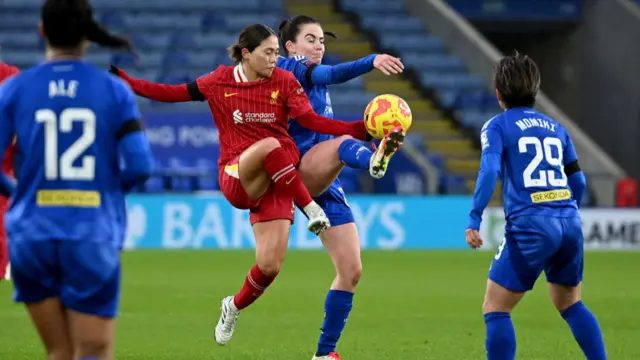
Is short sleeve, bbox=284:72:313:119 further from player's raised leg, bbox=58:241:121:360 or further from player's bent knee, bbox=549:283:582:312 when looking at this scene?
player's raised leg, bbox=58:241:121:360

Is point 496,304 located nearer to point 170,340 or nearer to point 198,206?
Answer: point 170,340

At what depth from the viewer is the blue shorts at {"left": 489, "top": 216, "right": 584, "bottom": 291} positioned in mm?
5516

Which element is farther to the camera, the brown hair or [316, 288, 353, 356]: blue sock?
[316, 288, 353, 356]: blue sock

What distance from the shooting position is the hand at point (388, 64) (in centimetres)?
637

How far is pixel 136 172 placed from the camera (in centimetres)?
423

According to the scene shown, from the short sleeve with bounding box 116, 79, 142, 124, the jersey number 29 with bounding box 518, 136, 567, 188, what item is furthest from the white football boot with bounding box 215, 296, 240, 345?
the short sleeve with bounding box 116, 79, 142, 124

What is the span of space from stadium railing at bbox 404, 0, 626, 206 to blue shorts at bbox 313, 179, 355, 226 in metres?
15.2

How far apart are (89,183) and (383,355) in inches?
138

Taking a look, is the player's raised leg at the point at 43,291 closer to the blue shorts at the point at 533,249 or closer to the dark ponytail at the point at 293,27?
the blue shorts at the point at 533,249

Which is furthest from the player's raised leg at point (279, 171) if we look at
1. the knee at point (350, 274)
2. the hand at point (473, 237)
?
the hand at point (473, 237)

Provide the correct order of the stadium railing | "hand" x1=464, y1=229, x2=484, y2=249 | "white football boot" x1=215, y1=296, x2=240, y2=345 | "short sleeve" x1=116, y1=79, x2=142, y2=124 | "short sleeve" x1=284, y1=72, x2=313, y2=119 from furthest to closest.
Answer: the stadium railing, "white football boot" x1=215, y1=296, x2=240, y2=345, "short sleeve" x1=284, y1=72, x2=313, y2=119, "hand" x1=464, y1=229, x2=484, y2=249, "short sleeve" x1=116, y1=79, x2=142, y2=124

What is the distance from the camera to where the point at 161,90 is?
6590 millimetres

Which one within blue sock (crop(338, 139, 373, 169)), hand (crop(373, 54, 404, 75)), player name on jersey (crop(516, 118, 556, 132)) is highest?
hand (crop(373, 54, 404, 75))

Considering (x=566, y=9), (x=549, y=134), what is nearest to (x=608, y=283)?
(x=549, y=134)
